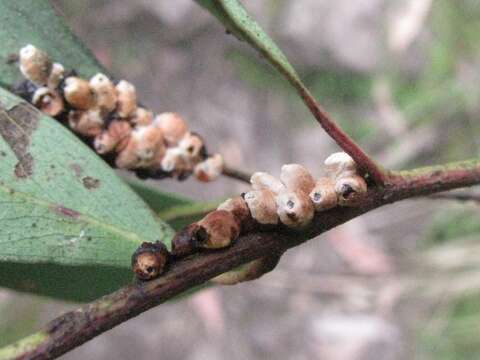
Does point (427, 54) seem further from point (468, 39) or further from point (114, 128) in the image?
point (114, 128)

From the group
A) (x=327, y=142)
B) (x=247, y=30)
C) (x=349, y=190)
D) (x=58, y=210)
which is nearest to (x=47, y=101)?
(x=58, y=210)

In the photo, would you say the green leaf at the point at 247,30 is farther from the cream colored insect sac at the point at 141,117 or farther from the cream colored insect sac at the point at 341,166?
the cream colored insect sac at the point at 141,117

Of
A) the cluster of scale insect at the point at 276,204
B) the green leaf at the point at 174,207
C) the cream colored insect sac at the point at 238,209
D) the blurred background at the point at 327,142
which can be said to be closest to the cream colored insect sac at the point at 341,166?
the cluster of scale insect at the point at 276,204

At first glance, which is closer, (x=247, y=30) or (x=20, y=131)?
(x=247, y=30)

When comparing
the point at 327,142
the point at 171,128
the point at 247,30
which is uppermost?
the point at 247,30

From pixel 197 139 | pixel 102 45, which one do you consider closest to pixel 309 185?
pixel 197 139

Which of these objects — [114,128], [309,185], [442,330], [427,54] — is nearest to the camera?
[309,185]

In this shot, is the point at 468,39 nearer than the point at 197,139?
No

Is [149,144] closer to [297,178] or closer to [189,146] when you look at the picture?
[189,146]
